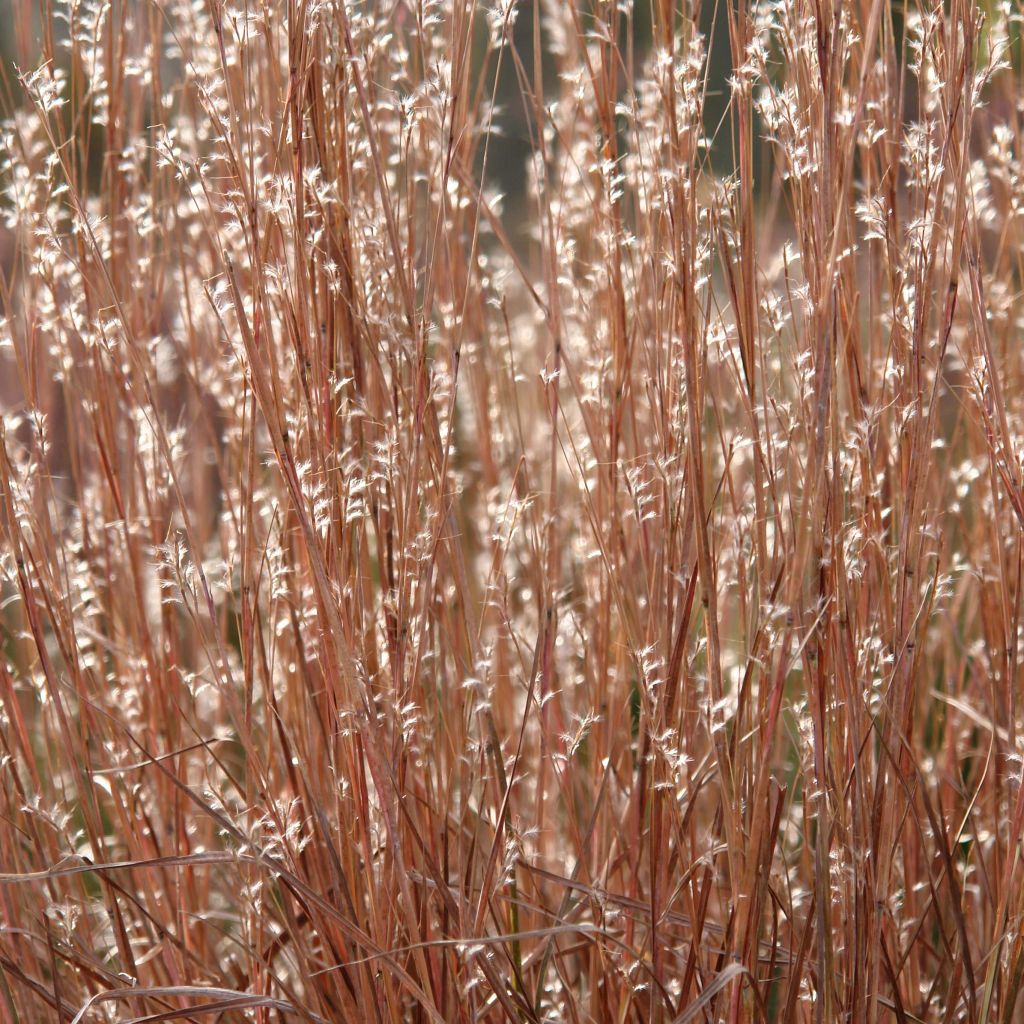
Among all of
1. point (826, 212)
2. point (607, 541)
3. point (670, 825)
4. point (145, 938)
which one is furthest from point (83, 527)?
point (826, 212)

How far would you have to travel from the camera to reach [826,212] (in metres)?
0.65

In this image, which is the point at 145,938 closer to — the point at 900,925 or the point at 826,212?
the point at 900,925

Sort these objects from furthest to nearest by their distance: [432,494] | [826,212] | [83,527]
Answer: [83,527] < [432,494] < [826,212]

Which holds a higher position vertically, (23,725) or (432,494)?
(432,494)

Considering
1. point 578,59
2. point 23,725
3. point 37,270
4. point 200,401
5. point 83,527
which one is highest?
point 578,59

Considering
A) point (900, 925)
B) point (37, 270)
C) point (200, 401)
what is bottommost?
point (900, 925)

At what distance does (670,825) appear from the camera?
838 millimetres

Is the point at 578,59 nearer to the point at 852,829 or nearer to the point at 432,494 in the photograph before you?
the point at 432,494

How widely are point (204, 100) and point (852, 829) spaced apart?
648 mm

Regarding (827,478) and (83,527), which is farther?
(83,527)

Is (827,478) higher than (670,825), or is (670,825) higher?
(827,478)

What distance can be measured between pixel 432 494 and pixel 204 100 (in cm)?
31

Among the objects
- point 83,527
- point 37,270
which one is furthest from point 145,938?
point 37,270

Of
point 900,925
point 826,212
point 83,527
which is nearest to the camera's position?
point 826,212
